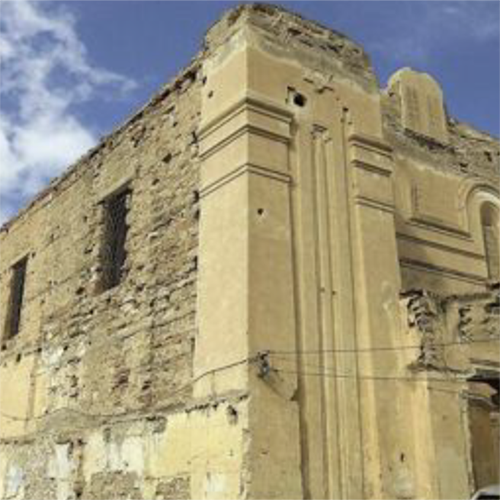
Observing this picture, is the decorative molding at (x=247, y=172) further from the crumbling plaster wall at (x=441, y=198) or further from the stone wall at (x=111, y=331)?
the crumbling plaster wall at (x=441, y=198)

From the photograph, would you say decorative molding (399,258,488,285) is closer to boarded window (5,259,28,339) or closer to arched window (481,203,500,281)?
arched window (481,203,500,281)

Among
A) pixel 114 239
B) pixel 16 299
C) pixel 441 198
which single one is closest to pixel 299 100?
pixel 114 239

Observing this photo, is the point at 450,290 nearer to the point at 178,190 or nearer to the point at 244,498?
the point at 178,190

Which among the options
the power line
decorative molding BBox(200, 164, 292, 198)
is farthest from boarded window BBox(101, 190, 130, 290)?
the power line

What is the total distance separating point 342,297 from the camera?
380 inches

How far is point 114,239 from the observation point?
41.5 ft

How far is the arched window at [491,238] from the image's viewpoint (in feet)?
44.7

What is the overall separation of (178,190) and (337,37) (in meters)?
3.17

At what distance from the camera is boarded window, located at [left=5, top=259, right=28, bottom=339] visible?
15.1 m

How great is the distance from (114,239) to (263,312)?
4609 millimetres

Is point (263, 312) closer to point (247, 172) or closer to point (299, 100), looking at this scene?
point (247, 172)

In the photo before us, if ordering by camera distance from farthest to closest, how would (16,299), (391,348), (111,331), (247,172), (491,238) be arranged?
(16,299) < (491,238) < (111,331) < (391,348) < (247,172)

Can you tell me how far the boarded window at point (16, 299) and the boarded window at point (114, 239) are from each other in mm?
3149

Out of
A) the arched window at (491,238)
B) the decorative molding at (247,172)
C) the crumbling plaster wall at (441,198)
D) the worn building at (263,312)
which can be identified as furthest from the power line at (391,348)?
the arched window at (491,238)
